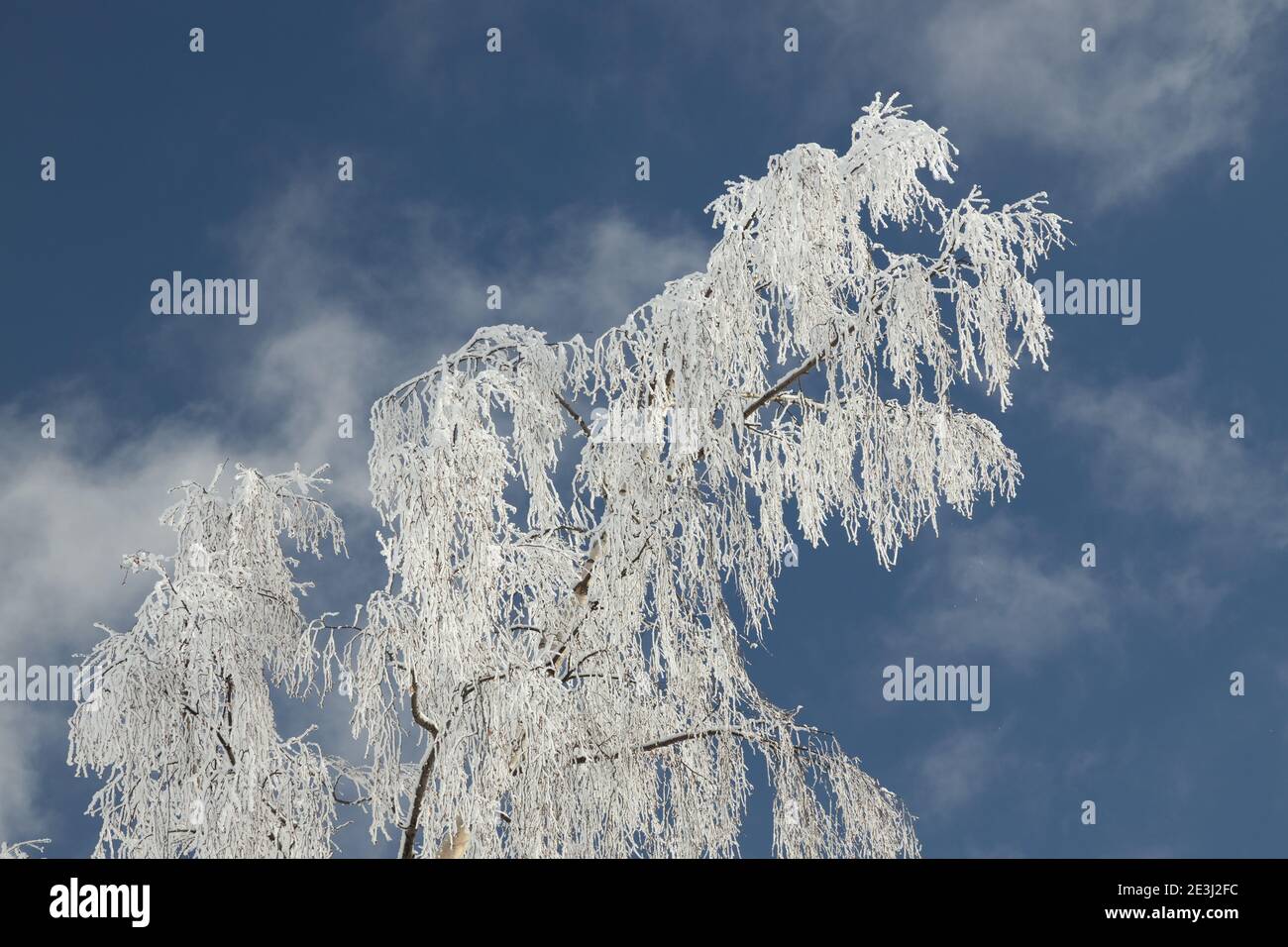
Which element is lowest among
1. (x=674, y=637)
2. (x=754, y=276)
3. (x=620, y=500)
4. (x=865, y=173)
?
(x=674, y=637)

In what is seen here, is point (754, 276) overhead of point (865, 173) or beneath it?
beneath

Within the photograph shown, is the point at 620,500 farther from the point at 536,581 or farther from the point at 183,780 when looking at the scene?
the point at 183,780

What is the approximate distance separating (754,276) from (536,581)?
1.55m

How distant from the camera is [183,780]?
588cm
